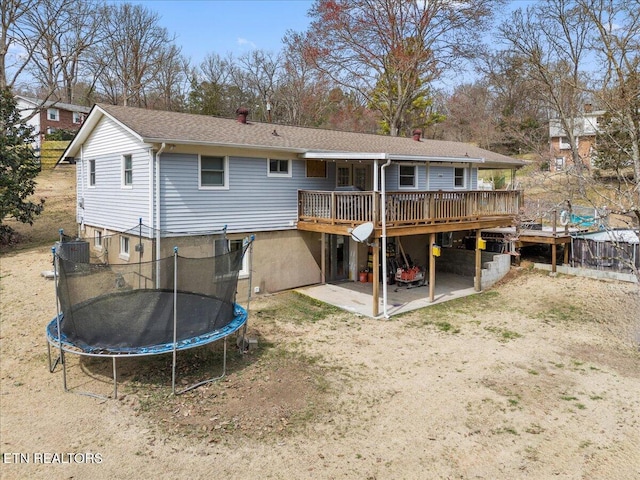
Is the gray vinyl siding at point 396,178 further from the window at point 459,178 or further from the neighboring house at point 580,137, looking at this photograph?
the neighboring house at point 580,137

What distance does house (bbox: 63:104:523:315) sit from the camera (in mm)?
11562

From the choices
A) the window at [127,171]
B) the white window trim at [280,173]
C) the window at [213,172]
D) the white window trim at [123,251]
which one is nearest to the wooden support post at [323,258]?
the white window trim at [280,173]

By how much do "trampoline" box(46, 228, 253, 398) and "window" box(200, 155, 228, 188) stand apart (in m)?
4.59

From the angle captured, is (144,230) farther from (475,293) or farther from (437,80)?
(437,80)

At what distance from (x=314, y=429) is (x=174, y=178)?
7639 millimetres

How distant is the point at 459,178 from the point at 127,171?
13.0 m

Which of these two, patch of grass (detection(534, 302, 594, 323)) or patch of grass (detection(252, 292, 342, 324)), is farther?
patch of grass (detection(534, 302, 594, 323))

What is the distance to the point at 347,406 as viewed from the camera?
7.12m

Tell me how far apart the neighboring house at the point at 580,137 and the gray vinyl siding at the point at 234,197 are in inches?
399

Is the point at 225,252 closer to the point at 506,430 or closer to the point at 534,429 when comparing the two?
the point at 506,430

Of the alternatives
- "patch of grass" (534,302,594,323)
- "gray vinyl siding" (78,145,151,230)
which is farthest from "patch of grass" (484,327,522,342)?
"gray vinyl siding" (78,145,151,230)

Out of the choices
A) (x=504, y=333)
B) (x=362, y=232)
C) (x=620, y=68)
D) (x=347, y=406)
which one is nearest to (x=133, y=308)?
(x=347, y=406)

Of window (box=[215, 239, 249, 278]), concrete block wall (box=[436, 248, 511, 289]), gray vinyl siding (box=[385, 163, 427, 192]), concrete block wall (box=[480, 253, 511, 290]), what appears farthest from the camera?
gray vinyl siding (box=[385, 163, 427, 192])

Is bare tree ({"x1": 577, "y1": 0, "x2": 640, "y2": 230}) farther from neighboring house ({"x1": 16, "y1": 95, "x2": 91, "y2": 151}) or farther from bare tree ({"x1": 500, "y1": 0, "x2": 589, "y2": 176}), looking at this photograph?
neighboring house ({"x1": 16, "y1": 95, "x2": 91, "y2": 151})
